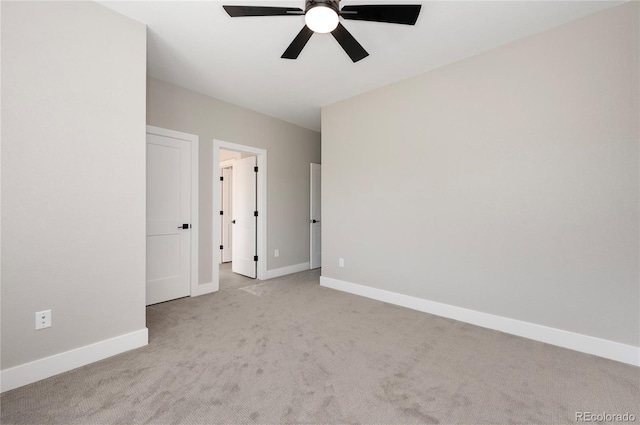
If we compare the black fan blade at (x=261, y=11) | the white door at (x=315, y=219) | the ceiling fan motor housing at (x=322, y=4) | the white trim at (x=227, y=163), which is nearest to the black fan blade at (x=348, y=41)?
the ceiling fan motor housing at (x=322, y=4)

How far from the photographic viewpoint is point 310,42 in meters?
2.54

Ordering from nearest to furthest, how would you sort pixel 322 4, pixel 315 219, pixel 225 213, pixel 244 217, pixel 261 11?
pixel 322 4 → pixel 261 11 → pixel 244 217 → pixel 315 219 → pixel 225 213

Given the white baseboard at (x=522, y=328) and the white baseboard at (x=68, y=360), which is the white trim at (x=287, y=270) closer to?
the white baseboard at (x=522, y=328)

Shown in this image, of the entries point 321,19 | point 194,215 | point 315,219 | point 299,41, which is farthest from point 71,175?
point 315,219

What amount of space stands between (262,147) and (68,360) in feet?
10.9

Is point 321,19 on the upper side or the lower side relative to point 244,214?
upper

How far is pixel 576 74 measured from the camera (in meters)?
2.23

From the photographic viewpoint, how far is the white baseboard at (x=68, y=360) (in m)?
1.70

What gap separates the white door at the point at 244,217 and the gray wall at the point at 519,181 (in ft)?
6.25

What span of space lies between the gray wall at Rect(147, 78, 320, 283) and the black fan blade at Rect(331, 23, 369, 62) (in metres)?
2.40

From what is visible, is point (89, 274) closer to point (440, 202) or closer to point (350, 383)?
point (350, 383)

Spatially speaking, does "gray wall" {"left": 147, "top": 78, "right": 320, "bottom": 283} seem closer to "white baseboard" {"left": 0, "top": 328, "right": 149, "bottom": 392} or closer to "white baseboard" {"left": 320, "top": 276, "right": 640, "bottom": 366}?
"white baseboard" {"left": 0, "top": 328, "right": 149, "bottom": 392}

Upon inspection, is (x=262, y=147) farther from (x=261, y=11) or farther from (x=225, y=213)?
(x=261, y=11)

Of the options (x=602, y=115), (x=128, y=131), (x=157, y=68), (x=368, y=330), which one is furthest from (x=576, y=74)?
(x=157, y=68)
